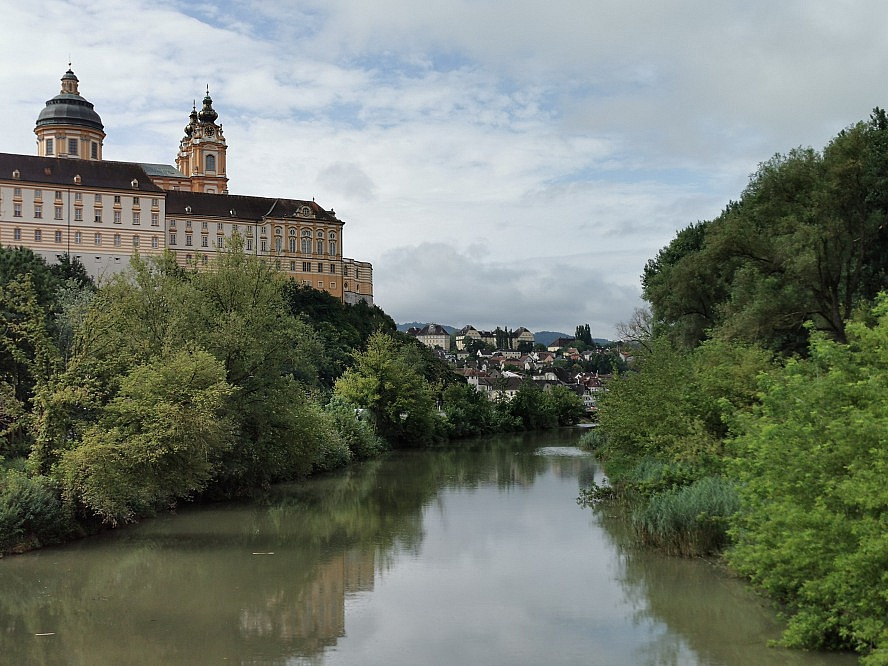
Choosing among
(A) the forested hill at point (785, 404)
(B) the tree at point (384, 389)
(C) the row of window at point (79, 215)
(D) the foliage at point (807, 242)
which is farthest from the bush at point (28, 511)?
(C) the row of window at point (79, 215)

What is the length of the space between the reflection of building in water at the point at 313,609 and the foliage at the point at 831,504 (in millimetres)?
6421

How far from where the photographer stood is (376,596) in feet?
55.9

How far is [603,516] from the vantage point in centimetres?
2603

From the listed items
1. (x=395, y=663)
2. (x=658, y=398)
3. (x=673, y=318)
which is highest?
(x=673, y=318)

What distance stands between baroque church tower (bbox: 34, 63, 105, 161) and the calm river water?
7344 cm

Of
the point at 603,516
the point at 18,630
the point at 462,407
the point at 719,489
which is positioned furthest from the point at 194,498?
the point at 462,407

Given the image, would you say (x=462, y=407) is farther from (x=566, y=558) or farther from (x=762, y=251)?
(x=566, y=558)

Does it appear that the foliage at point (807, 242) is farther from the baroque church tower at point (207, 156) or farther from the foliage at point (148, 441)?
the baroque church tower at point (207, 156)

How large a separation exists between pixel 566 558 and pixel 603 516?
229 inches

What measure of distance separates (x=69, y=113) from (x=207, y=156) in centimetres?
1585

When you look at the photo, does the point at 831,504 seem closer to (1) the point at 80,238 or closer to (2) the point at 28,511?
(2) the point at 28,511

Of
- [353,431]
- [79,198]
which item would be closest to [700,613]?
[353,431]

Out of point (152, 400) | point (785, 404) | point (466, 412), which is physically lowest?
point (466, 412)

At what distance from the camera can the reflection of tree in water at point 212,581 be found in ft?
46.1
